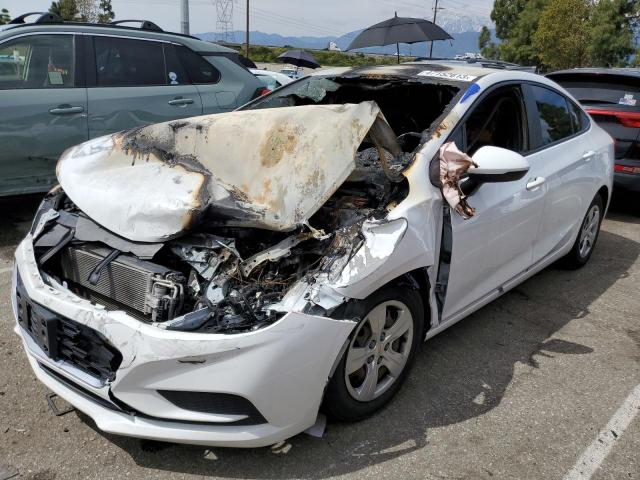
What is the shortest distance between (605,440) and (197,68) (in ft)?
16.7

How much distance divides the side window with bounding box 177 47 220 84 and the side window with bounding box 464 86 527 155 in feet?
11.7

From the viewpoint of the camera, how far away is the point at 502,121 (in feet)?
11.9

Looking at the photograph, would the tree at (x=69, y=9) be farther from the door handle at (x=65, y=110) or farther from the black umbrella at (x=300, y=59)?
the door handle at (x=65, y=110)

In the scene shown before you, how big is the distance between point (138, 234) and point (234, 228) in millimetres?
415

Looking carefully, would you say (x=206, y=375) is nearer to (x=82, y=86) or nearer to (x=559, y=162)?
(x=559, y=162)

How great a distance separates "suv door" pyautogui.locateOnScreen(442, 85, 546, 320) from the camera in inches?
120

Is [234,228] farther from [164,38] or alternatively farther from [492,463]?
[164,38]

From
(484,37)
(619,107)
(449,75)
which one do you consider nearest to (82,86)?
(449,75)

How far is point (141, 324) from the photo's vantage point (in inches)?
85.1

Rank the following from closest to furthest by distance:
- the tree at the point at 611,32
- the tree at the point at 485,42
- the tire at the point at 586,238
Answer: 1. the tire at the point at 586,238
2. the tree at the point at 611,32
3. the tree at the point at 485,42

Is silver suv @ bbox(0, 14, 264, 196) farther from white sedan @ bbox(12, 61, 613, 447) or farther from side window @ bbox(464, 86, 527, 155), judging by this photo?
side window @ bbox(464, 86, 527, 155)

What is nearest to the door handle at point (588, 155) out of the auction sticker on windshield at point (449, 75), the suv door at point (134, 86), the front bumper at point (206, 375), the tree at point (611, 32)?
the auction sticker on windshield at point (449, 75)

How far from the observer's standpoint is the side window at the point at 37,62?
493 cm

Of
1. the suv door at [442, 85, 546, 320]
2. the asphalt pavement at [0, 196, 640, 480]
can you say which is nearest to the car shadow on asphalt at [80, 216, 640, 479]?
the asphalt pavement at [0, 196, 640, 480]
